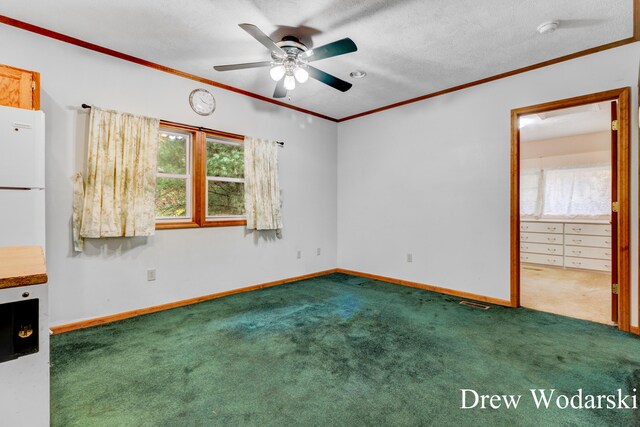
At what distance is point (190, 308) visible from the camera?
3441mm

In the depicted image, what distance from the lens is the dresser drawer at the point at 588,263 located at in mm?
5164

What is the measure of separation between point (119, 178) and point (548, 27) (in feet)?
13.6

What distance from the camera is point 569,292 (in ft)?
13.5

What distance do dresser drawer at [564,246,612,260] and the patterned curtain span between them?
6.78 m

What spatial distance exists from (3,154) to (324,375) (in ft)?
8.93

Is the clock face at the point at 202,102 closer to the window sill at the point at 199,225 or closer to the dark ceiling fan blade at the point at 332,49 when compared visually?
the window sill at the point at 199,225

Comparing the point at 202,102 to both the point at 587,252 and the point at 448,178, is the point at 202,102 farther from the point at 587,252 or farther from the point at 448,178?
the point at 587,252

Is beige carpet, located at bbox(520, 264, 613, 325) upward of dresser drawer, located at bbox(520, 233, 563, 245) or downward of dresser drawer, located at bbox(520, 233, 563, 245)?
downward

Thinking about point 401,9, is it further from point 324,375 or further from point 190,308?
point 190,308

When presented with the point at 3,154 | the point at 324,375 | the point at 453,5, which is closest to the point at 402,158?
the point at 453,5

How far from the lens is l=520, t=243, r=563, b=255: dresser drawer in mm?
5730

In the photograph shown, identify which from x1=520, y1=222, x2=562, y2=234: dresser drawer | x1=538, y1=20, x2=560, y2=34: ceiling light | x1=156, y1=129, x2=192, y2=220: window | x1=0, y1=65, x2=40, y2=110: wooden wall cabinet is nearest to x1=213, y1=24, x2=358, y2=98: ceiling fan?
x1=156, y1=129, x2=192, y2=220: window

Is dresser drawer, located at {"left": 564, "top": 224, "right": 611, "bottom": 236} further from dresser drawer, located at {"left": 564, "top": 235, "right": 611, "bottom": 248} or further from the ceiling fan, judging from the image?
the ceiling fan

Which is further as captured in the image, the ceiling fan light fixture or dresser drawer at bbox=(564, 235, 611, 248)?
dresser drawer at bbox=(564, 235, 611, 248)
